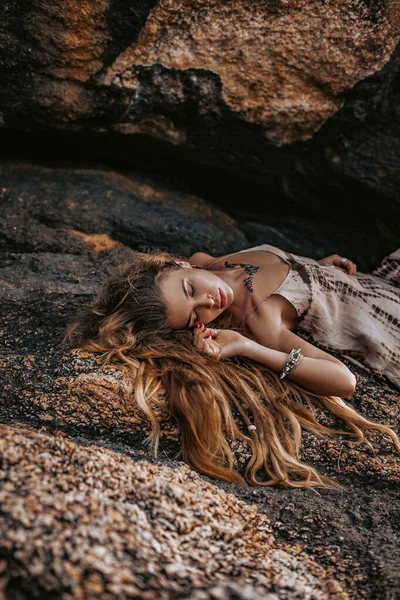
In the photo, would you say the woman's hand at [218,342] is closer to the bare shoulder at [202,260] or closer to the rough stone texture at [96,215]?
the bare shoulder at [202,260]

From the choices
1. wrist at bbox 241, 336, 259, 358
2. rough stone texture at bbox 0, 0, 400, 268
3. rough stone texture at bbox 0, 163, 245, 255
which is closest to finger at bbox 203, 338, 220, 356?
wrist at bbox 241, 336, 259, 358

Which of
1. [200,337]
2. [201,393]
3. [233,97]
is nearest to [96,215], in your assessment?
[233,97]

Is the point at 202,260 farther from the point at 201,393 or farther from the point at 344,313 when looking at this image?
the point at 201,393

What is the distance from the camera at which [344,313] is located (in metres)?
3.19

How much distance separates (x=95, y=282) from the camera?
135 inches

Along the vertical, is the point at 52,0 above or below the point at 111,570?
above

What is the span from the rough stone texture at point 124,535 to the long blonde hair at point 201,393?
0.94 feet

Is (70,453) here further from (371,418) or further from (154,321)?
(371,418)

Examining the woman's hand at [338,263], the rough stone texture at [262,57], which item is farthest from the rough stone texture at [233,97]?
the woman's hand at [338,263]

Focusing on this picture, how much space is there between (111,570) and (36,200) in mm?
2939

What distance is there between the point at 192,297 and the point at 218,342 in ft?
0.88

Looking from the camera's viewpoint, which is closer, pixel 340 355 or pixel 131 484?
pixel 131 484

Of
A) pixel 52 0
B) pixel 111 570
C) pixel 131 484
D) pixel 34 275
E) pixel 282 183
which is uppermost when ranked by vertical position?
pixel 52 0

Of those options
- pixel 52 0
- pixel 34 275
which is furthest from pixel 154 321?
pixel 52 0
